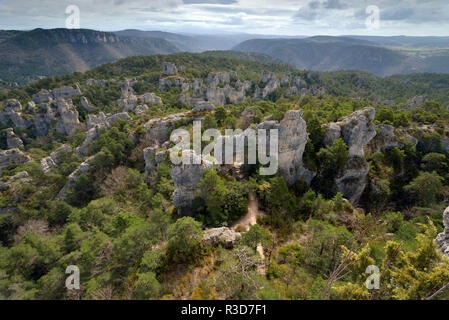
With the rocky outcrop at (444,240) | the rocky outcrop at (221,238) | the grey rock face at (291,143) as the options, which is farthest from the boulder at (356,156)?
the rocky outcrop at (221,238)

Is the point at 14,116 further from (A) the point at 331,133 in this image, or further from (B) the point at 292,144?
(A) the point at 331,133

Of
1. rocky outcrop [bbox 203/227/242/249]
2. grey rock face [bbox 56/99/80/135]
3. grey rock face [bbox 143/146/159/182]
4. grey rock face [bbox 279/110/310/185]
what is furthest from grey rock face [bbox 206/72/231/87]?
rocky outcrop [bbox 203/227/242/249]

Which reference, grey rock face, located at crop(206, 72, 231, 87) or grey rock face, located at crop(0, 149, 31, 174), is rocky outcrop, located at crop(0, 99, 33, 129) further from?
grey rock face, located at crop(206, 72, 231, 87)

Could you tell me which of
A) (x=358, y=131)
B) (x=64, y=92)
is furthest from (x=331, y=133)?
(x=64, y=92)

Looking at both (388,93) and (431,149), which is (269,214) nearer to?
(431,149)

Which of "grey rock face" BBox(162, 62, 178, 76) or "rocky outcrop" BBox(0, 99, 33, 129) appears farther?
"grey rock face" BBox(162, 62, 178, 76)

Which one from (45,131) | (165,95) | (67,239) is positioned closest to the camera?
(67,239)
